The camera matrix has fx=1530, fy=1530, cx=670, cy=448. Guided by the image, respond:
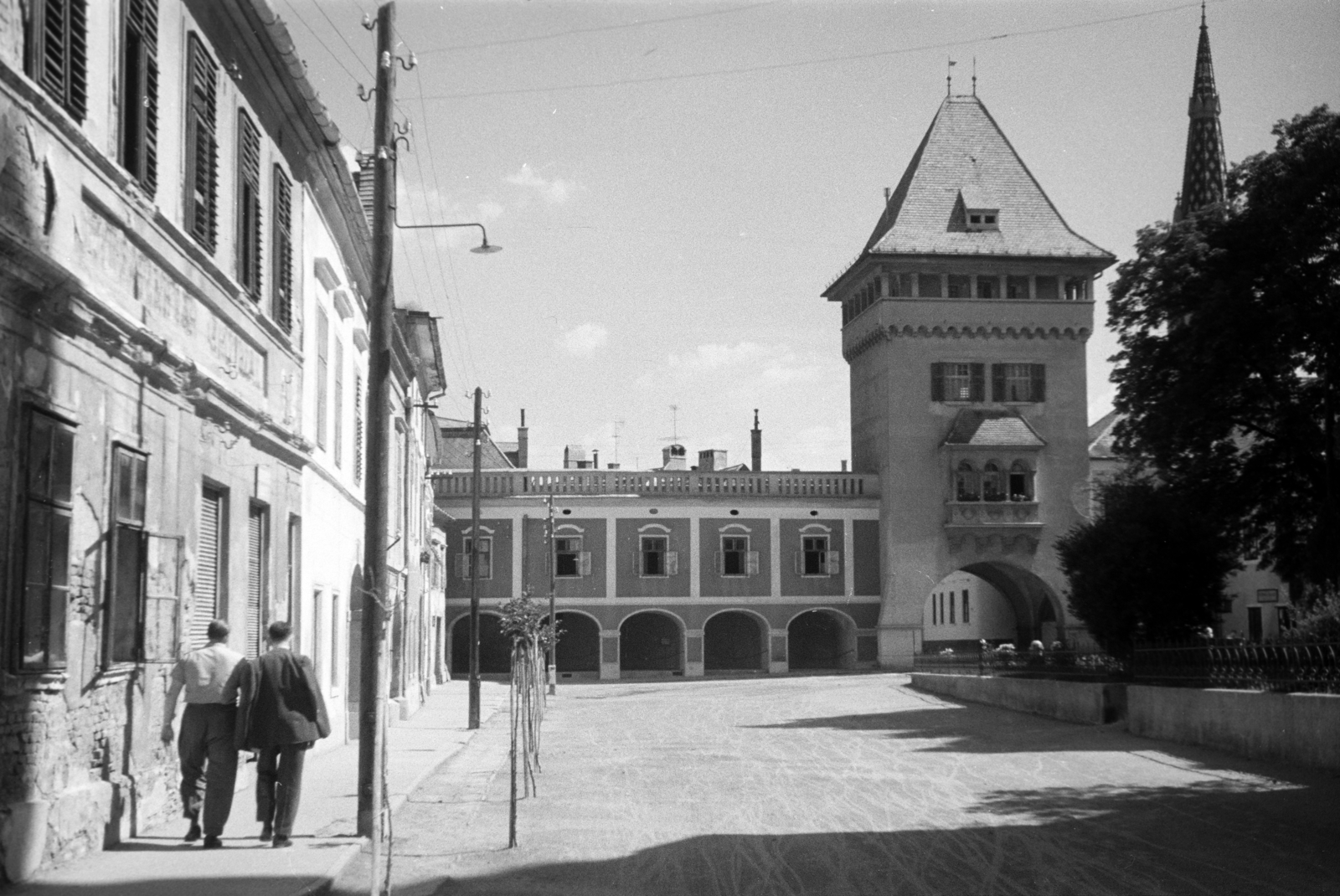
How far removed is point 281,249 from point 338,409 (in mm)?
6245

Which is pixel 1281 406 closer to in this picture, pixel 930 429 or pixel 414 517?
pixel 414 517

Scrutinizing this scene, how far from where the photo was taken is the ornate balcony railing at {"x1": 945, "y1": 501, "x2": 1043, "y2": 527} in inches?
2488

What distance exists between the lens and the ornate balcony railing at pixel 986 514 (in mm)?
63188

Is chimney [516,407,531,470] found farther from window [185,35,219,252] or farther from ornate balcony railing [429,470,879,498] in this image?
window [185,35,219,252]

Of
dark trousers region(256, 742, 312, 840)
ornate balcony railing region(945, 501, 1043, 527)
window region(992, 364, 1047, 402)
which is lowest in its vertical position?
dark trousers region(256, 742, 312, 840)

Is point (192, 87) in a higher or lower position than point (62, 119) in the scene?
higher

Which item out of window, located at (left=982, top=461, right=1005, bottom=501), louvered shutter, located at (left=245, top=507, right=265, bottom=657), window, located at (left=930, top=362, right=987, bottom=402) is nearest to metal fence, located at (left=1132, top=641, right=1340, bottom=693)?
louvered shutter, located at (left=245, top=507, right=265, bottom=657)

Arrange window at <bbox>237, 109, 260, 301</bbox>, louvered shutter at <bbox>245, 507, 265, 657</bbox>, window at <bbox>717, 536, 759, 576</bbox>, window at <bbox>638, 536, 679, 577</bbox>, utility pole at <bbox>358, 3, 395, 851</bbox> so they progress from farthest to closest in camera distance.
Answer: window at <bbox>717, 536, 759, 576</bbox>
window at <bbox>638, 536, 679, 577</bbox>
louvered shutter at <bbox>245, 507, 265, 657</bbox>
window at <bbox>237, 109, 260, 301</bbox>
utility pole at <bbox>358, 3, 395, 851</bbox>

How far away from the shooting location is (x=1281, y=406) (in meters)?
32.8

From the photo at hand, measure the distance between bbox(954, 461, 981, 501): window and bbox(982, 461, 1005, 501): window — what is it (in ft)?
1.13

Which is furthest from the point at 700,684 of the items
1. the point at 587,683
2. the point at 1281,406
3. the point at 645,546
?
the point at 1281,406

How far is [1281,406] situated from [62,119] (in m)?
28.2

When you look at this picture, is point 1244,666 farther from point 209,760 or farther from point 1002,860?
point 209,760

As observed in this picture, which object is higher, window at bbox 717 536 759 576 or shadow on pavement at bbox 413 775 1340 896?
window at bbox 717 536 759 576
